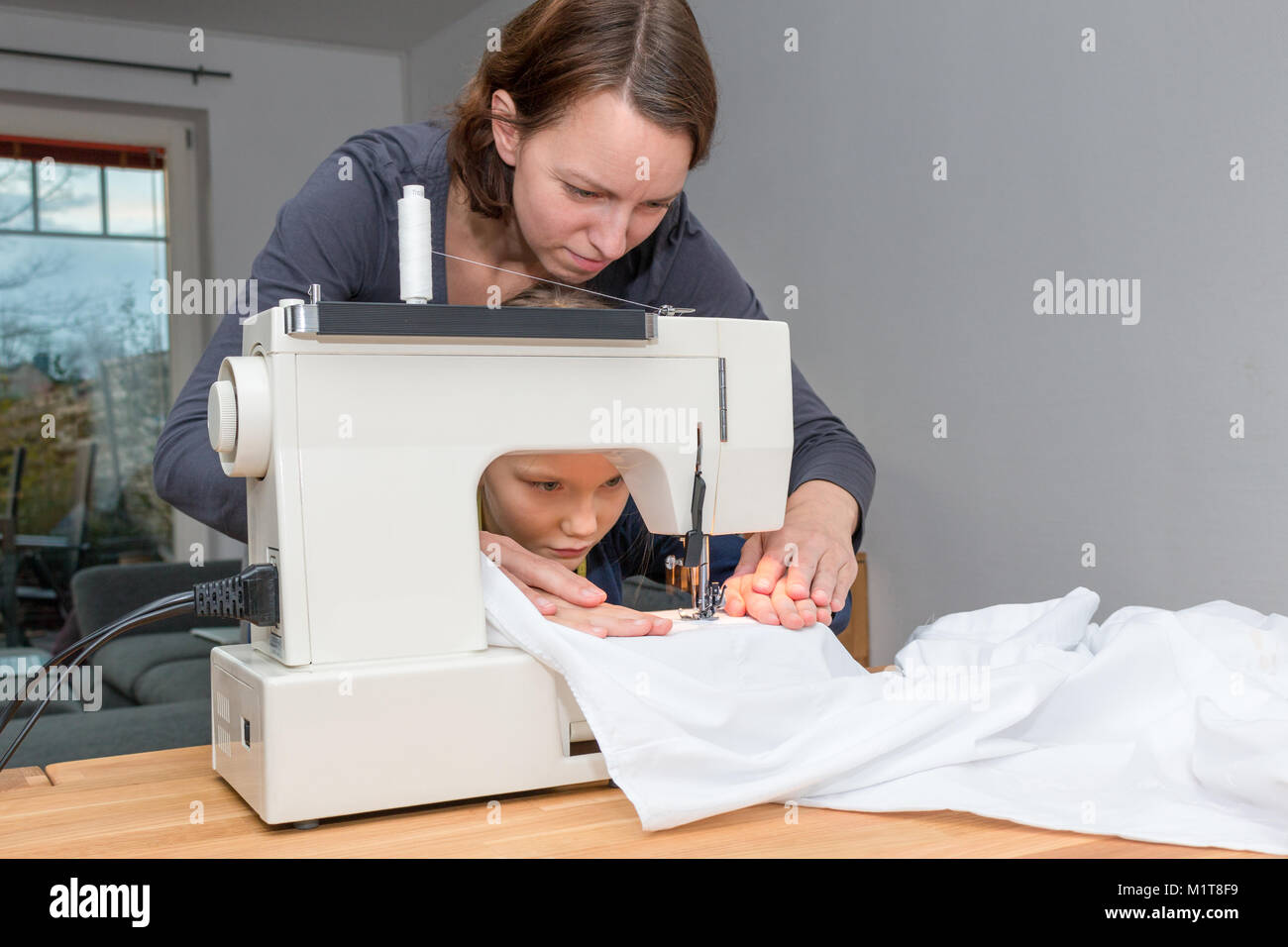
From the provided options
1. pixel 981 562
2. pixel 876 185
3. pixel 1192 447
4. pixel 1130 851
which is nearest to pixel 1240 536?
pixel 1192 447

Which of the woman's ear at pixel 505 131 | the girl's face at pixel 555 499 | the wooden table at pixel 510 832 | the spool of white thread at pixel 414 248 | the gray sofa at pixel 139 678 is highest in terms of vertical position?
the woman's ear at pixel 505 131

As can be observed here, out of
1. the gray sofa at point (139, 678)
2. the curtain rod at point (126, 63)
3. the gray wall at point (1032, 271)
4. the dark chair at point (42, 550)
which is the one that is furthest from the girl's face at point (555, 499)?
the curtain rod at point (126, 63)

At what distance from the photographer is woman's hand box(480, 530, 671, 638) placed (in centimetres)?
97

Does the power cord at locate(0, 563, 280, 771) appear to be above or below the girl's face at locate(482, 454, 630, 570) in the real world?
below

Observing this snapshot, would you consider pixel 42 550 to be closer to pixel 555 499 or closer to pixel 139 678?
pixel 139 678

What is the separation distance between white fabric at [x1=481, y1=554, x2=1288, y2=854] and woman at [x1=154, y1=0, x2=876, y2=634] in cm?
8

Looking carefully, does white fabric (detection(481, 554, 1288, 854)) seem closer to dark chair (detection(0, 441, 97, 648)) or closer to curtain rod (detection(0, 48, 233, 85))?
dark chair (detection(0, 441, 97, 648))

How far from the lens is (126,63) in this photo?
16.5ft

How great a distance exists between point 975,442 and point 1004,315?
302 mm

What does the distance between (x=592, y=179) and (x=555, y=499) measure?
32cm

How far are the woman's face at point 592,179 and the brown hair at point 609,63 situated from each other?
0.05 feet

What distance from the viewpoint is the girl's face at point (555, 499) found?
3.92 feet

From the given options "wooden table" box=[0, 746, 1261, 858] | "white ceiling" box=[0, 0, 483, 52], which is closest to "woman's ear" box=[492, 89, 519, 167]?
"wooden table" box=[0, 746, 1261, 858]

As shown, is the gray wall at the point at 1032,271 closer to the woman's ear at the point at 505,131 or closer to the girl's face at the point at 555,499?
the woman's ear at the point at 505,131
